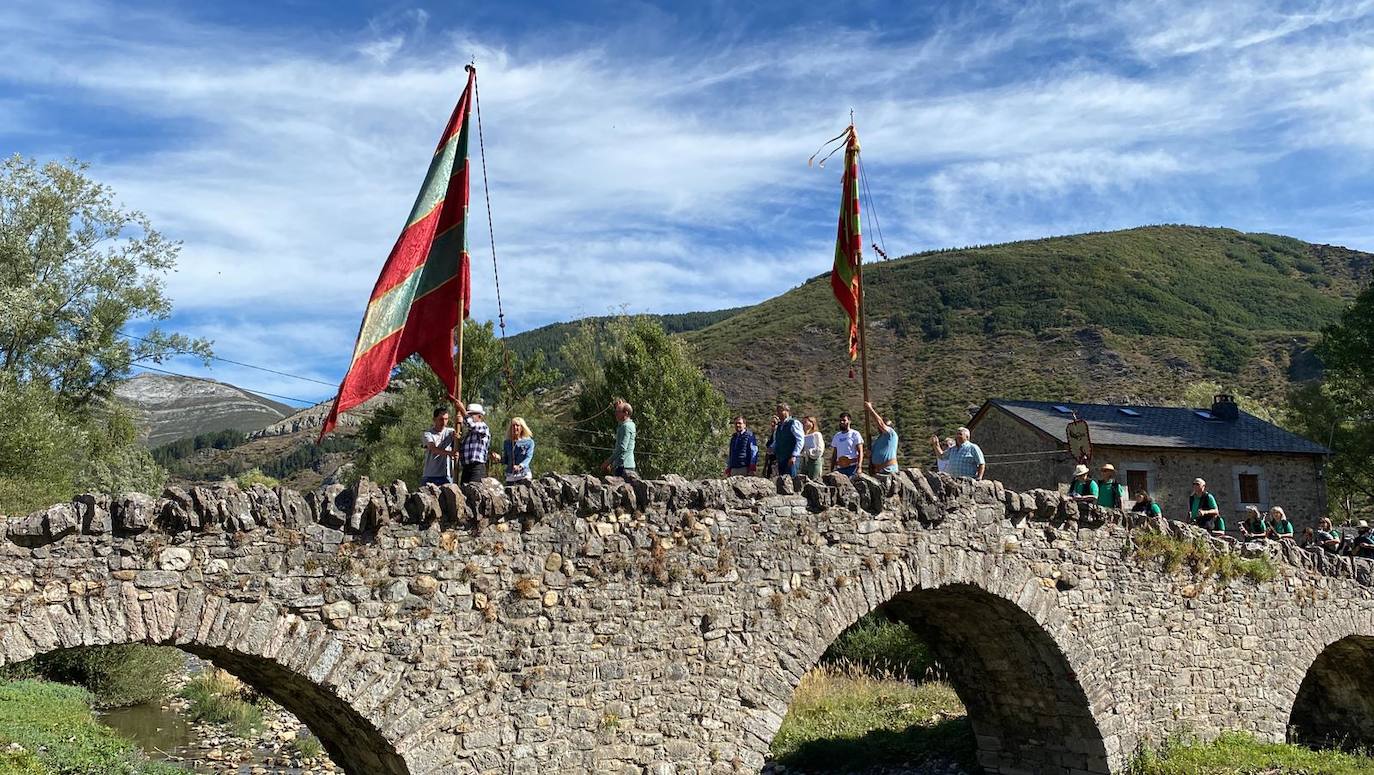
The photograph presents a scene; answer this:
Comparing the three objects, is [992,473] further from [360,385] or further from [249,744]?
[360,385]

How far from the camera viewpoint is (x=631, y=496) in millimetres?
9164

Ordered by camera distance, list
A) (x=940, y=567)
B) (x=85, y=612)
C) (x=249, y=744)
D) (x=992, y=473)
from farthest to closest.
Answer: (x=992, y=473) < (x=249, y=744) < (x=940, y=567) < (x=85, y=612)

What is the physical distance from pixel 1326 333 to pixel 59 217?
3361 cm

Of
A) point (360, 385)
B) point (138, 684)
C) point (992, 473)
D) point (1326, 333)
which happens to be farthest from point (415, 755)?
point (1326, 333)

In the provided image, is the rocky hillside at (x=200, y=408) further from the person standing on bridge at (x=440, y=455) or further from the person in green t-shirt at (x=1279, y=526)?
the person standing on bridge at (x=440, y=455)

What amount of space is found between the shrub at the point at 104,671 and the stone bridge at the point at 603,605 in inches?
512

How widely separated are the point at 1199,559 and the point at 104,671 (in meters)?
18.1

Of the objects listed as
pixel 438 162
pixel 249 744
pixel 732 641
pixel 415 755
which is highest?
pixel 438 162

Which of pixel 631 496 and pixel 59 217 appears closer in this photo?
pixel 631 496

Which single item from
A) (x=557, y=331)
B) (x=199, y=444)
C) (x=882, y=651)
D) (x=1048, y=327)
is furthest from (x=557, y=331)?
(x=882, y=651)

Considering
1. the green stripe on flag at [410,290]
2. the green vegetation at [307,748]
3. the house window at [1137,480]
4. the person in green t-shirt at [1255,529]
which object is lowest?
the green vegetation at [307,748]

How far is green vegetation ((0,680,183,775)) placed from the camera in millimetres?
11984

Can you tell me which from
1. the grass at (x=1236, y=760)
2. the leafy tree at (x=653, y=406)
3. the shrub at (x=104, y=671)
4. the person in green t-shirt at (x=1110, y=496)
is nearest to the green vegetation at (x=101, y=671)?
the shrub at (x=104, y=671)

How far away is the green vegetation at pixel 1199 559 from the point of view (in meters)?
13.2
